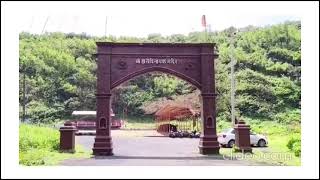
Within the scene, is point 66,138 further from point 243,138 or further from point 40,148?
point 243,138

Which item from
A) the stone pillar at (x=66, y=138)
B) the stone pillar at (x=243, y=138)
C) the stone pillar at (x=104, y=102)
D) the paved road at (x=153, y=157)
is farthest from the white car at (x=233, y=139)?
the stone pillar at (x=66, y=138)

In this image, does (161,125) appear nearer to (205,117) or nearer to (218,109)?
(218,109)

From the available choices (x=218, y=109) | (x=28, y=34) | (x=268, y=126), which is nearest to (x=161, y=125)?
(x=218, y=109)

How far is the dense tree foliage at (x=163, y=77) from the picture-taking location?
38.5 feet

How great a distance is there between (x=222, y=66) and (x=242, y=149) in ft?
20.1

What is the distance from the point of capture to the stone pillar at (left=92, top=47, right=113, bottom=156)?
30.2ft

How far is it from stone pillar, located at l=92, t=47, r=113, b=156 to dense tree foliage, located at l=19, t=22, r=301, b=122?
263 centimetres

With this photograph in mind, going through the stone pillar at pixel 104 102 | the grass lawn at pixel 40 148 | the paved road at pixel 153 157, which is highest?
the stone pillar at pixel 104 102

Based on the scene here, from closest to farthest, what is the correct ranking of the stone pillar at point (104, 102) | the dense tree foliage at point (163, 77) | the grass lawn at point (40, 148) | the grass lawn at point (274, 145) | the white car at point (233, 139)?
the grass lawn at point (40, 148) < the grass lawn at point (274, 145) < the stone pillar at point (104, 102) < the white car at point (233, 139) < the dense tree foliage at point (163, 77)

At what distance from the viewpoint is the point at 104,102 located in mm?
9242

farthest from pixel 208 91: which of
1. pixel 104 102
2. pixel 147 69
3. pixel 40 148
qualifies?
pixel 40 148

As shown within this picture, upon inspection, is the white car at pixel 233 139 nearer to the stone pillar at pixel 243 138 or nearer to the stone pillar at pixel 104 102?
the stone pillar at pixel 243 138

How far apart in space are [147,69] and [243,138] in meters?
2.57

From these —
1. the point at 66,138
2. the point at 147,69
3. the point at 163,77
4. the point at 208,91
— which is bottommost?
the point at 66,138
